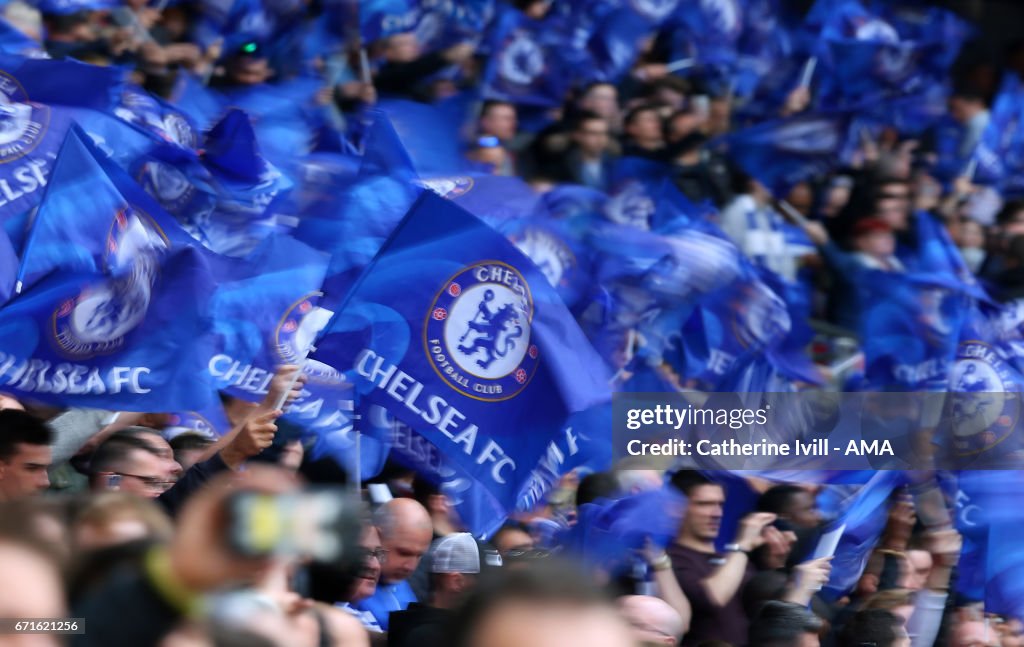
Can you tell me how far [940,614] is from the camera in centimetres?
568

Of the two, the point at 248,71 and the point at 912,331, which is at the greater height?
the point at 248,71

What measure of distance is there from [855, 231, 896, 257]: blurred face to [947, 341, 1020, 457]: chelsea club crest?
2.05 m

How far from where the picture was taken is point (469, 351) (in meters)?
5.31

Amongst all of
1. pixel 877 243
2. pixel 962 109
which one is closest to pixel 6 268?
pixel 877 243

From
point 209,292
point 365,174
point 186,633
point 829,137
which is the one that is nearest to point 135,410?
point 209,292

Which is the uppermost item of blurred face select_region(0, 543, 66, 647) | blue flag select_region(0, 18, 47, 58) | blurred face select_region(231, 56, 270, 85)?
blurred face select_region(231, 56, 270, 85)

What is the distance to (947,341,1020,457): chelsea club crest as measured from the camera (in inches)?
265

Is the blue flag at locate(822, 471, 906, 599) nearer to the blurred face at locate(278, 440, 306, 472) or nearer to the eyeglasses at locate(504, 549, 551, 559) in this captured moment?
the eyeglasses at locate(504, 549, 551, 559)

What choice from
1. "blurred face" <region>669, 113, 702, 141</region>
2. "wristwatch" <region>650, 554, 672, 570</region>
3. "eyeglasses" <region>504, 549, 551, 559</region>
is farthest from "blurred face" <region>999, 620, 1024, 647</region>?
"blurred face" <region>669, 113, 702, 141</region>

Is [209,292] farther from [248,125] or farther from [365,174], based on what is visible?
[248,125]

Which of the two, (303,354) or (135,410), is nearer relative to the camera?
(135,410)

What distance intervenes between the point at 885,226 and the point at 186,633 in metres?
7.72

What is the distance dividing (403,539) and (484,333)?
81 centimetres

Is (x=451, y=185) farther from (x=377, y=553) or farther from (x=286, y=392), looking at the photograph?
(x=377, y=553)
